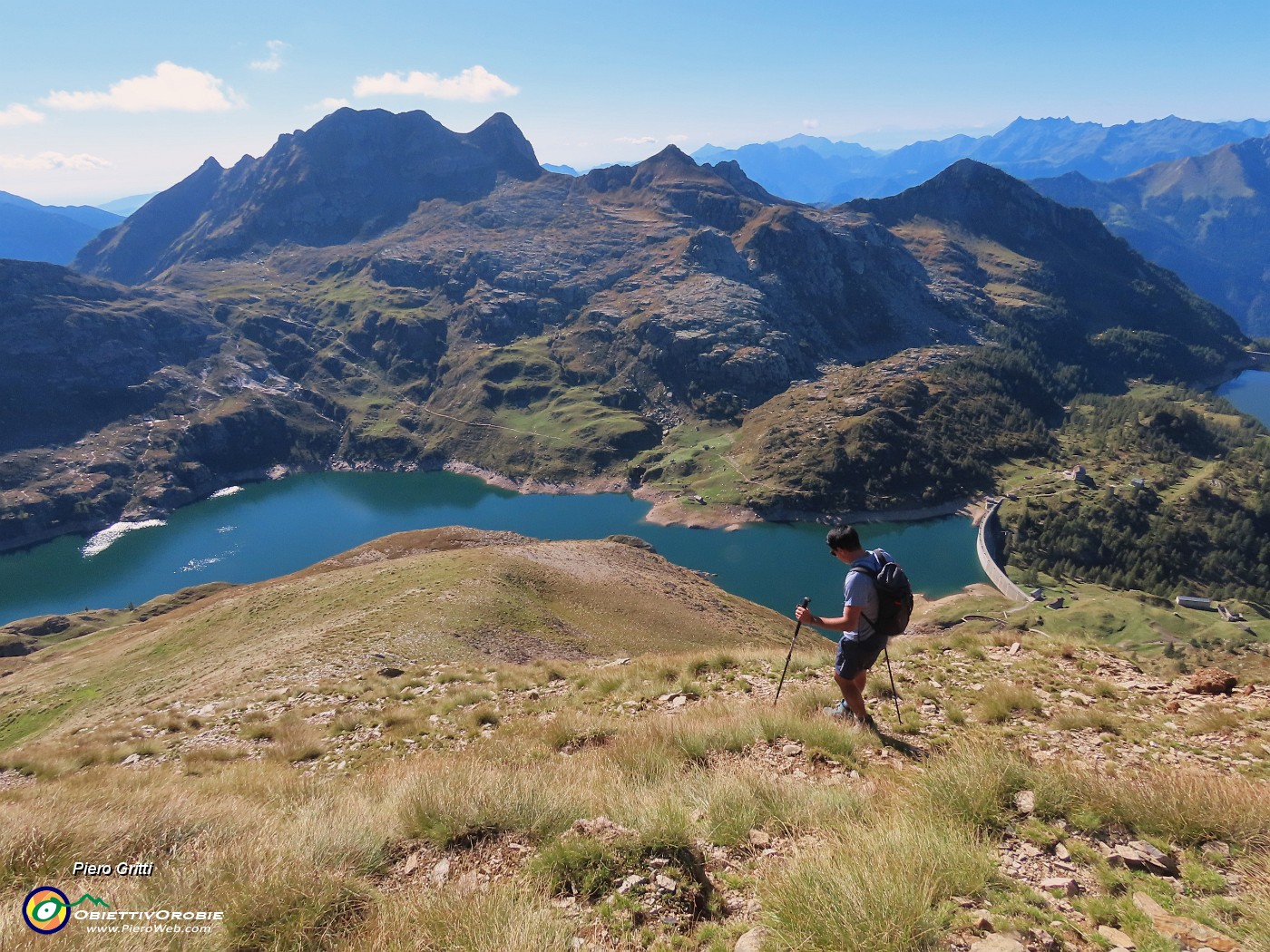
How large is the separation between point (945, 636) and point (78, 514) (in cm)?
23976

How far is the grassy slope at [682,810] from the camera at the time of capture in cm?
552

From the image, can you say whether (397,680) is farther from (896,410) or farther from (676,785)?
(896,410)

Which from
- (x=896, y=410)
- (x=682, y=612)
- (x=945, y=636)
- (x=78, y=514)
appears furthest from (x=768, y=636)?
(x=78, y=514)

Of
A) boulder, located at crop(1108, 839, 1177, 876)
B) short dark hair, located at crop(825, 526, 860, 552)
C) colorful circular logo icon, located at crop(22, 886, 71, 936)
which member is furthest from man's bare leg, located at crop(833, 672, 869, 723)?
colorful circular logo icon, located at crop(22, 886, 71, 936)

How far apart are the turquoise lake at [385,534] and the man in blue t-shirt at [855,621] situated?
103583mm

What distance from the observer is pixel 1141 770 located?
912cm

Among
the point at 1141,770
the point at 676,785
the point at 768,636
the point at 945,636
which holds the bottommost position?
the point at 768,636

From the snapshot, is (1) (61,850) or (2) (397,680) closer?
(1) (61,850)

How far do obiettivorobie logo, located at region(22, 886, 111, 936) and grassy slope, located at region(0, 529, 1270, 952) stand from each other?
26cm

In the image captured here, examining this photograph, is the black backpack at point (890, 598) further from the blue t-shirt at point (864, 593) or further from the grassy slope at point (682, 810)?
the grassy slope at point (682, 810)

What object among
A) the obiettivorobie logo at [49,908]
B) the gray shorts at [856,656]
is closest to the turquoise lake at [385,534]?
the gray shorts at [856,656]

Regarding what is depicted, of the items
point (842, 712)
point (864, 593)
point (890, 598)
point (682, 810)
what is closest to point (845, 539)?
point (864, 593)

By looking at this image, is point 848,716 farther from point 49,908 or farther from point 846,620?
point 49,908

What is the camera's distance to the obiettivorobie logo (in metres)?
5.64
